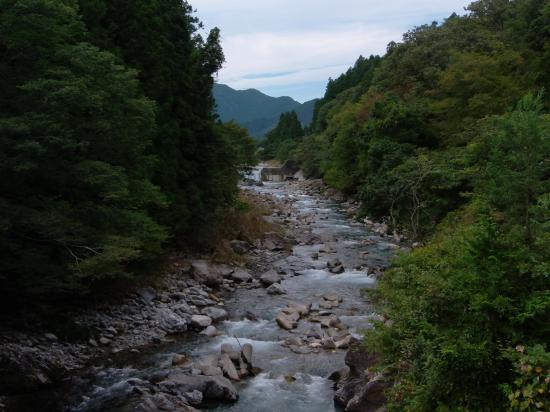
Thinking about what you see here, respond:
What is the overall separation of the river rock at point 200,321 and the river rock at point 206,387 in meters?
3.89

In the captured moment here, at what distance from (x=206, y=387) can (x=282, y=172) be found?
72004mm

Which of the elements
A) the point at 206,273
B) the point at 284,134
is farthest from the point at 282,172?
the point at 206,273

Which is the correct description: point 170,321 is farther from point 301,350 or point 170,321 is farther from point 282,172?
point 282,172

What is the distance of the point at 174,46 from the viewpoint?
19609 mm

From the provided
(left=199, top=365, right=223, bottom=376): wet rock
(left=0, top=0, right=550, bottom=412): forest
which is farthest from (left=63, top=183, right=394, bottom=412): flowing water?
(left=0, top=0, right=550, bottom=412): forest

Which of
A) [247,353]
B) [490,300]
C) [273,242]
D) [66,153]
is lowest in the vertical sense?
[247,353]

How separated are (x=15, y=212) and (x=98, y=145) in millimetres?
2568

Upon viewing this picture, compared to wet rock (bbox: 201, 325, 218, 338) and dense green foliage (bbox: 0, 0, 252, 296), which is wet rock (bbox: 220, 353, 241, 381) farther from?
dense green foliage (bbox: 0, 0, 252, 296)

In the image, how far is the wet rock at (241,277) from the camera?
19547mm

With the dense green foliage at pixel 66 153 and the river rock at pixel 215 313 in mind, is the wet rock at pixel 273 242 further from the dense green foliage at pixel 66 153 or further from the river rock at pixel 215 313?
the dense green foliage at pixel 66 153

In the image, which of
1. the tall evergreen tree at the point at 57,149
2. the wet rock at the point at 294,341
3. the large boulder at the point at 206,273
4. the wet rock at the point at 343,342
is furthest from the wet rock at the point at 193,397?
the large boulder at the point at 206,273

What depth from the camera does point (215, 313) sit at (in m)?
15.6

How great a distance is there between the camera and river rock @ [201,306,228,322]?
15.4 metres

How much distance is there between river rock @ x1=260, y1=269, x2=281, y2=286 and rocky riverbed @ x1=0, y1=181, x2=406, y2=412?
6 centimetres
